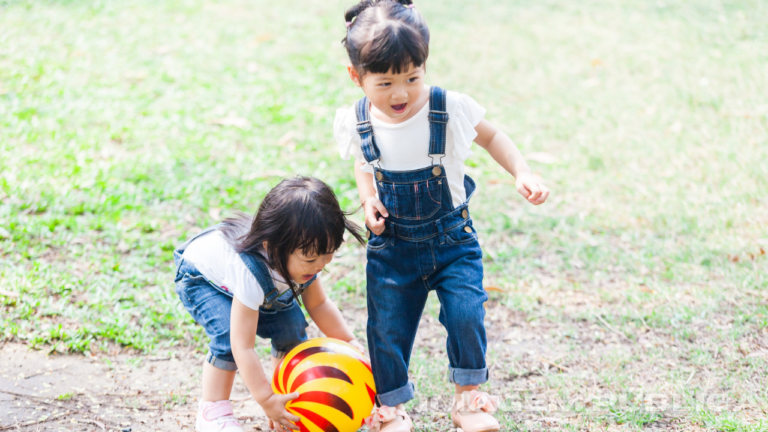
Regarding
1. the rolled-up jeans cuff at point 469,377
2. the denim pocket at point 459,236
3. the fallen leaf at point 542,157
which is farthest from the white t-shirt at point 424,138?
the fallen leaf at point 542,157

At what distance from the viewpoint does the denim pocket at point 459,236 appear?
104 inches

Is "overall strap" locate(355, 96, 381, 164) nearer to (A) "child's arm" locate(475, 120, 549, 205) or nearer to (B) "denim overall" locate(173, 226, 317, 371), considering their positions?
(A) "child's arm" locate(475, 120, 549, 205)

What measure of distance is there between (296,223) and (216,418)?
940 millimetres

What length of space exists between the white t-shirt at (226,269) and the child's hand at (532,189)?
1.00m

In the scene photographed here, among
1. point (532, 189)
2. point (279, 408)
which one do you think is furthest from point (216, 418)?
point (532, 189)

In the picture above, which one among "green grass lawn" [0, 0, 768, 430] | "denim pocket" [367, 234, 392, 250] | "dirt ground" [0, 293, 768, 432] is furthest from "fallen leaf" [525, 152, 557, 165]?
"denim pocket" [367, 234, 392, 250]

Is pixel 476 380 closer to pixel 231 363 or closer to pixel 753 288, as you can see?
pixel 231 363

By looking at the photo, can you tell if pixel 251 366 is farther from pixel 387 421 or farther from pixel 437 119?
pixel 437 119

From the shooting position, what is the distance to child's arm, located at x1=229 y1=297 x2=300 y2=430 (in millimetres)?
2504

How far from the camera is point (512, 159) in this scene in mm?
2648

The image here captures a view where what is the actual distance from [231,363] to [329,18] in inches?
261

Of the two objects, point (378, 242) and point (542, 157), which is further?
point (542, 157)

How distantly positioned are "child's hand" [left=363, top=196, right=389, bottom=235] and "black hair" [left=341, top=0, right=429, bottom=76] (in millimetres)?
510

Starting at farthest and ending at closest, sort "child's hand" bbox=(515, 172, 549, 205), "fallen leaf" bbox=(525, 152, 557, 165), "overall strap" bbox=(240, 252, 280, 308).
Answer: "fallen leaf" bbox=(525, 152, 557, 165)
"overall strap" bbox=(240, 252, 280, 308)
"child's hand" bbox=(515, 172, 549, 205)
